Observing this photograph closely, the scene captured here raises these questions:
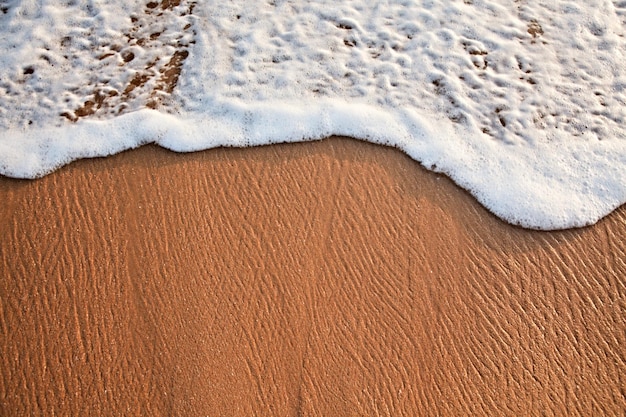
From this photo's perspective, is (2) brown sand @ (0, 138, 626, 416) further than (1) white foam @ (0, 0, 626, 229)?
No

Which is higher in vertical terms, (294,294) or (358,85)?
(358,85)

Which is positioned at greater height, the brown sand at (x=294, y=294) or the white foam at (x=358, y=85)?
the white foam at (x=358, y=85)

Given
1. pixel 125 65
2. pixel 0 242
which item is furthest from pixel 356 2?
pixel 0 242

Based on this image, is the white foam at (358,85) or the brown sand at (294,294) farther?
the white foam at (358,85)

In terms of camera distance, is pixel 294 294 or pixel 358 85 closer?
pixel 294 294

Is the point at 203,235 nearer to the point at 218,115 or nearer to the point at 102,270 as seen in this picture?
the point at 102,270
